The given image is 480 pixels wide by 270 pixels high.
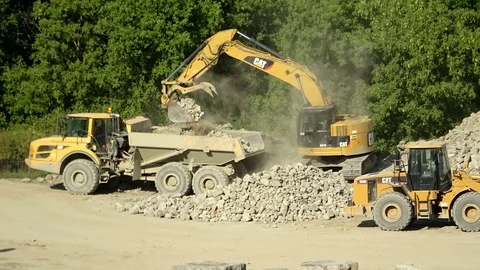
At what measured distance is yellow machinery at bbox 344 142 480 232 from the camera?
22219 millimetres

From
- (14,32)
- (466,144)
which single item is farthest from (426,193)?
(14,32)

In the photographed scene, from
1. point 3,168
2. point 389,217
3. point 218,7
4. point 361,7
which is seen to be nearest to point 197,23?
point 218,7

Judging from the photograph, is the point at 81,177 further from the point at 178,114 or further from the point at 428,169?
the point at 428,169

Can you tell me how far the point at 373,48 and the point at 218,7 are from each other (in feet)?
20.1

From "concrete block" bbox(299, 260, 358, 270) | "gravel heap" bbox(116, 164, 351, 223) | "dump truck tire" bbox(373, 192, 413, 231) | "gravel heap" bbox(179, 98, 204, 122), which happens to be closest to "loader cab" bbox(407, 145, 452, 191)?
"dump truck tire" bbox(373, 192, 413, 231)

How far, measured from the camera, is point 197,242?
73.6ft

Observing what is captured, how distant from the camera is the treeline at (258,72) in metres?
32.4

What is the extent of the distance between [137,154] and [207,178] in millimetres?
2179

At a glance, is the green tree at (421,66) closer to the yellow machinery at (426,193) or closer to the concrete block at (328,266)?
the yellow machinery at (426,193)

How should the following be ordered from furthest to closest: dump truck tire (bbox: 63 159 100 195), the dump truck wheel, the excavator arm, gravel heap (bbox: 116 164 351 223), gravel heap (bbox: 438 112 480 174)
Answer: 1. the excavator arm
2. dump truck tire (bbox: 63 159 100 195)
3. the dump truck wheel
4. gravel heap (bbox: 438 112 480 174)
5. gravel heap (bbox: 116 164 351 223)

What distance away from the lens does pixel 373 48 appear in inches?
1310

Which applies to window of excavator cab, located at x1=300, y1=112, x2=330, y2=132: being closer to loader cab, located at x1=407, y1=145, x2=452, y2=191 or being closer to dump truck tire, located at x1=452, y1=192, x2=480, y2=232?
loader cab, located at x1=407, y1=145, x2=452, y2=191

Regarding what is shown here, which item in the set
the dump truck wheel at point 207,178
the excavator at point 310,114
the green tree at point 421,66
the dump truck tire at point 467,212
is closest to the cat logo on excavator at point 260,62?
the excavator at point 310,114

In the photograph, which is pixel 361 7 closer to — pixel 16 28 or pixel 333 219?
pixel 333 219
